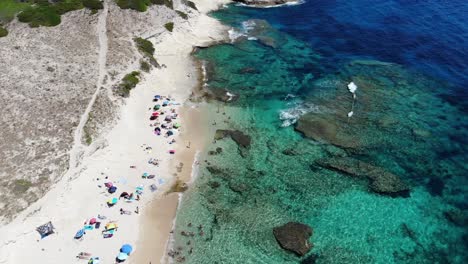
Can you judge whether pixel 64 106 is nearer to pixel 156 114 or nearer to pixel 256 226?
pixel 156 114

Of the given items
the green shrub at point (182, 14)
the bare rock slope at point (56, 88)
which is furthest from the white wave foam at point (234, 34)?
→ the bare rock slope at point (56, 88)

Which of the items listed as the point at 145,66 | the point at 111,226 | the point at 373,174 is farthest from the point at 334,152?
the point at 145,66

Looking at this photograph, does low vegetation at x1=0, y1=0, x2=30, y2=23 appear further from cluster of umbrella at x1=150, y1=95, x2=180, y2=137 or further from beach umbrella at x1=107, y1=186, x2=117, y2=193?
beach umbrella at x1=107, y1=186, x2=117, y2=193

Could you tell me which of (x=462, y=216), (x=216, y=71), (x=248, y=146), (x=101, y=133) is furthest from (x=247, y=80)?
(x=462, y=216)

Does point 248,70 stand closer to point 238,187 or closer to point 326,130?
point 326,130

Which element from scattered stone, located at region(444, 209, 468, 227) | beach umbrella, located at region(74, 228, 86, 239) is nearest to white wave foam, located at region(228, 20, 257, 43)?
scattered stone, located at region(444, 209, 468, 227)
